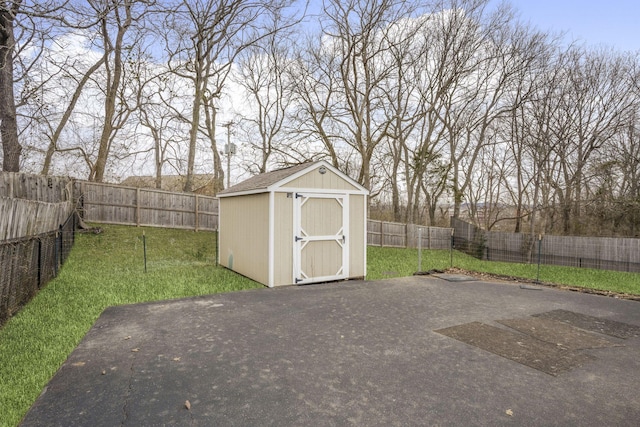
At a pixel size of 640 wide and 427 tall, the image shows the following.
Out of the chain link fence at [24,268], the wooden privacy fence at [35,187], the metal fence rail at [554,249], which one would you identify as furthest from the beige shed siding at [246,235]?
the metal fence rail at [554,249]

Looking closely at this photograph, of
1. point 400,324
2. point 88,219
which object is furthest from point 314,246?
point 88,219

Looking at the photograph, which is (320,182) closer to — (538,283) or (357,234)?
(357,234)

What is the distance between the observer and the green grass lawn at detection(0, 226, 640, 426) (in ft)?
10.4

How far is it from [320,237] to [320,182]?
1.14 m

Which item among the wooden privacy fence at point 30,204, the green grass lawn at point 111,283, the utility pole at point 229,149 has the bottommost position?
the green grass lawn at point 111,283

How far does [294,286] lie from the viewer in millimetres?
6895

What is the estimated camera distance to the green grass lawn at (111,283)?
318 centimetres

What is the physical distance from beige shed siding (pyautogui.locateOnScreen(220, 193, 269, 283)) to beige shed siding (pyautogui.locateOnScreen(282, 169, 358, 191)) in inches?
27.0

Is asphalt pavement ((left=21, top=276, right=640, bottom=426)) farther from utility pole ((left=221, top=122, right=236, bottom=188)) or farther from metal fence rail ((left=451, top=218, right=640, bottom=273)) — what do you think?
utility pole ((left=221, top=122, right=236, bottom=188))

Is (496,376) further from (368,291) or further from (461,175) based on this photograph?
(461,175)

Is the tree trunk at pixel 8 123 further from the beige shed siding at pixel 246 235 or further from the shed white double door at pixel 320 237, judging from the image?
the shed white double door at pixel 320 237

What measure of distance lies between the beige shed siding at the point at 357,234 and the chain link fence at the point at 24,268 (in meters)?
5.56

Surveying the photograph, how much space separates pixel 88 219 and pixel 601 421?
14472mm

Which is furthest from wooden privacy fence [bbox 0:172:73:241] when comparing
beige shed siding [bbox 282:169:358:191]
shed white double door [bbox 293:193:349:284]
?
shed white double door [bbox 293:193:349:284]
